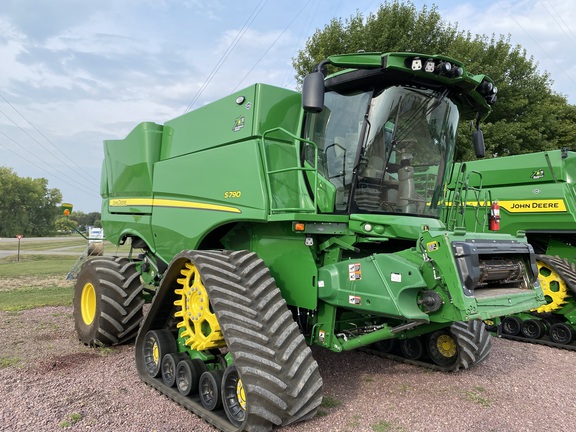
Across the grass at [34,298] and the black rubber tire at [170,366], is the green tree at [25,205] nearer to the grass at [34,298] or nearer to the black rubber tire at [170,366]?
the grass at [34,298]

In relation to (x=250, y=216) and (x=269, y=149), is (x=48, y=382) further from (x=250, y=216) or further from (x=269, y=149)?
(x=269, y=149)

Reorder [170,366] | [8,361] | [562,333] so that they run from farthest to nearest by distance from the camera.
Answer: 1. [562,333]
2. [8,361]
3. [170,366]

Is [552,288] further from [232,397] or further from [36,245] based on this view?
[36,245]

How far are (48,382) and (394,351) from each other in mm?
3925

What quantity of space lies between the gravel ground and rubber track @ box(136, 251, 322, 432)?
0.27m

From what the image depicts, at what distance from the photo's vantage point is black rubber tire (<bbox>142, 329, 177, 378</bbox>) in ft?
14.5

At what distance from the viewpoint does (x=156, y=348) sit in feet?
14.9

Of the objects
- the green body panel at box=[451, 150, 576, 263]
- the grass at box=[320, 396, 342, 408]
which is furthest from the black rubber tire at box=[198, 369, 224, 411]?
the green body panel at box=[451, 150, 576, 263]

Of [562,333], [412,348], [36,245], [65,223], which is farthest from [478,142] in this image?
[36,245]

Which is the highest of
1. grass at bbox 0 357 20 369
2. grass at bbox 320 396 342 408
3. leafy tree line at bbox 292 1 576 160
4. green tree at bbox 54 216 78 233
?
leafy tree line at bbox 292 1 576 160

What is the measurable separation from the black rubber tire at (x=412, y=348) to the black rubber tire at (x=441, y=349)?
9 cm

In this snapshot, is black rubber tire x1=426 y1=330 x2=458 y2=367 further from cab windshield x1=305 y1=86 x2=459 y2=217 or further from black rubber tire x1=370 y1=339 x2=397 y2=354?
cab windshield x1=305 y1=86 x2=459 y2=217

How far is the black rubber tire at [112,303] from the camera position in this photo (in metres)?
5.60

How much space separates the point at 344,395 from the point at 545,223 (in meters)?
5.17
